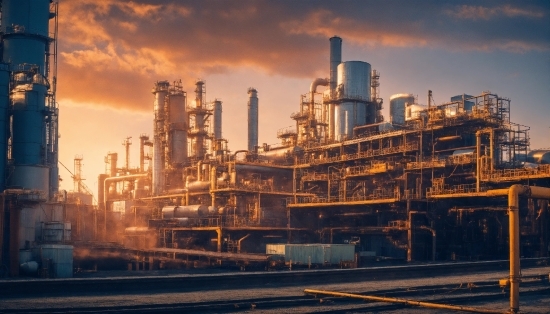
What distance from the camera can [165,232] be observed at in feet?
197

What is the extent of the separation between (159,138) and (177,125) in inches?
137

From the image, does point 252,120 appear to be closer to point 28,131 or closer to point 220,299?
point 28,131

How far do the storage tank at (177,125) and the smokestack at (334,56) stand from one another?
17.4 meters

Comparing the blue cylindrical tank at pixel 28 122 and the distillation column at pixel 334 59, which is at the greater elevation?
the distillation column at pixel 334 59

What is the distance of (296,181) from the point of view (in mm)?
65188

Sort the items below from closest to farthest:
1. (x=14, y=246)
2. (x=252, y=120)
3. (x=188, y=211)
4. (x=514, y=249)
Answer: (x=514, y=249)
(x=14, y=246)
(x=188, y=211)
(x=252, y=120)

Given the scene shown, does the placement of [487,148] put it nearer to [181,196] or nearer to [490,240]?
[490,240]

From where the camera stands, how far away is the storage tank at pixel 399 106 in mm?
64562

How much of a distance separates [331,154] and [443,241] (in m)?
17.8

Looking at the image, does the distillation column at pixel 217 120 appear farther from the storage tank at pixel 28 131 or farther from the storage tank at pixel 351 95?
the storage tank at pixel 28 131

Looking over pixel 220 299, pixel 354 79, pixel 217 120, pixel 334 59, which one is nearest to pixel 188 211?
pixel 354 79

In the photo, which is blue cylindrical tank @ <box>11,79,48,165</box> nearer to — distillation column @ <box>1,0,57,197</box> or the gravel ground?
distillation column @ <box>1,0,57,197</box>

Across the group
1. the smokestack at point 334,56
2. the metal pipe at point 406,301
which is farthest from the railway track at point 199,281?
the smokestack at point 334,56

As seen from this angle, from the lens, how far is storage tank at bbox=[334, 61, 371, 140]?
63.0 metres
